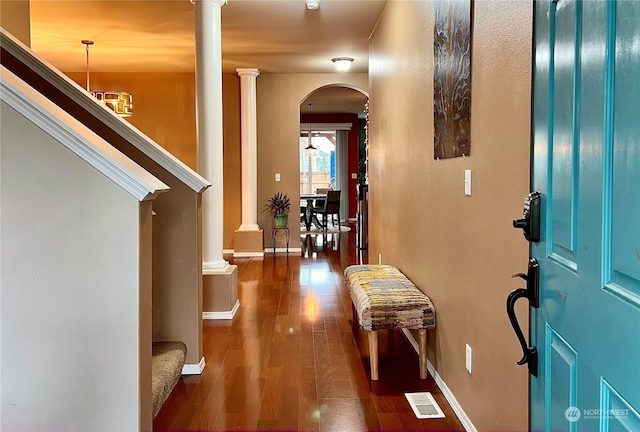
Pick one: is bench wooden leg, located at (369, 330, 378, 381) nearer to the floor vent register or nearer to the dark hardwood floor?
the dark hardwood floor

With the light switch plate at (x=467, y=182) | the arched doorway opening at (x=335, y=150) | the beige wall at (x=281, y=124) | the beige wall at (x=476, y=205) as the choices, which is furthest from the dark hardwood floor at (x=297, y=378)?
the arched doorway opening at (x=335, y=150)

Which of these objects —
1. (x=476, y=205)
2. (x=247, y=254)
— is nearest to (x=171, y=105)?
(x=247, y=254)

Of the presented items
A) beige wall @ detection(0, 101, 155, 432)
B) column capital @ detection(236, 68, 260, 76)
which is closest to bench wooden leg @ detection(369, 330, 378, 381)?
beige wall @ detection(0, 101, 155, 432)

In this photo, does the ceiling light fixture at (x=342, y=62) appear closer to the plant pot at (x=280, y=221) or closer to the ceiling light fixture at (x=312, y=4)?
the ceiling light fixture at (x=312, y=4)

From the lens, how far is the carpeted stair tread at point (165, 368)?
2424 mm

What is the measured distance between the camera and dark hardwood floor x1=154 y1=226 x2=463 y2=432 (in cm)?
238

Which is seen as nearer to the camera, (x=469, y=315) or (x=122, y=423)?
(x=122, y=423)

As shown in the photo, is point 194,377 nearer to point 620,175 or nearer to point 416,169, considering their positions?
point 416,169

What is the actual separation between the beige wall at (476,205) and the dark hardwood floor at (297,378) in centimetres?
31

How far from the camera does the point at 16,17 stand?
11.0ft

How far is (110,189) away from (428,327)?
1.82m

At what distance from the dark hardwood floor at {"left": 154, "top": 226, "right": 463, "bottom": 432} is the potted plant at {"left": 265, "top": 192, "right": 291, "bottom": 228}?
286cm

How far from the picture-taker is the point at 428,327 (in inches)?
111

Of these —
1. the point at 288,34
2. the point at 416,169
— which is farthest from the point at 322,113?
the point at 416,169
